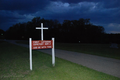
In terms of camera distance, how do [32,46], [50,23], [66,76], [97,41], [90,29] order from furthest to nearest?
1. [50,23]
2. [90,29]
3. [97,41]
4. [32,46]
5. [66,76]

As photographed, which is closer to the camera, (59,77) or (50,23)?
(59,77)

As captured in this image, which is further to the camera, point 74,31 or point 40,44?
point 74,31

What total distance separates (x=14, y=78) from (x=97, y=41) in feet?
123

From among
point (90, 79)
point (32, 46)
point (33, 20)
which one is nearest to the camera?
point (90, 79)

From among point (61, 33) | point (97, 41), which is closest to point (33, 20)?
point (61, 33)

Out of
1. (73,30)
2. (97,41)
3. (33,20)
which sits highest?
(33,20)

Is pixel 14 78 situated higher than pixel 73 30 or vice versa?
pixel 73 30

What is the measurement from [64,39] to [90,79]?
43.4m

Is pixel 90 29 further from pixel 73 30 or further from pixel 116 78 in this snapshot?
pixel 116 78

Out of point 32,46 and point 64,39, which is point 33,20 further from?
point 32,46

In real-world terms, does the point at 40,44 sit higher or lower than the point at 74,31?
lower

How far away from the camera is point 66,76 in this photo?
209 inches

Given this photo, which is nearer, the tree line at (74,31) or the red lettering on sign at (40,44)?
the red lettering on sign at (40,44)

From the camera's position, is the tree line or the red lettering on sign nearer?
the red lettering on sign
